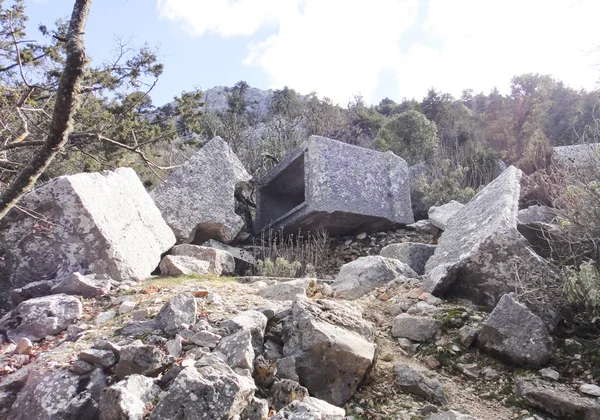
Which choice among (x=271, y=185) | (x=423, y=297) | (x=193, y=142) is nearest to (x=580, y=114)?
(x=271, y=185)

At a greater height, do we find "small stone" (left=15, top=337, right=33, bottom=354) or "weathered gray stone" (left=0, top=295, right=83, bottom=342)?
"weathered gray stone" (left=0, top=295, right=83, bottom=342)

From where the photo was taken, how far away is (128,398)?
1.74m

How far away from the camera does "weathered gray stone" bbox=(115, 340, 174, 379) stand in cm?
198

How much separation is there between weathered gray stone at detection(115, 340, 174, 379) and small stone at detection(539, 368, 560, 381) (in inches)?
76.6

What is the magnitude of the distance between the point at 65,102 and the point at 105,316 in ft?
4.57

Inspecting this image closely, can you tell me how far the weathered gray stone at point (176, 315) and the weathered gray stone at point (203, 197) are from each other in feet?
10.8

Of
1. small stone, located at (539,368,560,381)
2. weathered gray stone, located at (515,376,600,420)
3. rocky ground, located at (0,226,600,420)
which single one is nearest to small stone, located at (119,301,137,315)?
rocky ground, located at (0,226,600,420)

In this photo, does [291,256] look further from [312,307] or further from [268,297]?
[312,307]

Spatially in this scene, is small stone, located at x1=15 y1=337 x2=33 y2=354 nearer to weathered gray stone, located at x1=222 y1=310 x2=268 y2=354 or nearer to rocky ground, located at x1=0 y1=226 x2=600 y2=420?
rocky ground, located at x1=0 y1=226 x2=600 y2=420

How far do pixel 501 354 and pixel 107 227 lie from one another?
124 inches

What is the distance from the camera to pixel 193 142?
7891mm

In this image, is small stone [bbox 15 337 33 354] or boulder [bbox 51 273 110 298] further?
boulder [bbox 51 273 110 298]

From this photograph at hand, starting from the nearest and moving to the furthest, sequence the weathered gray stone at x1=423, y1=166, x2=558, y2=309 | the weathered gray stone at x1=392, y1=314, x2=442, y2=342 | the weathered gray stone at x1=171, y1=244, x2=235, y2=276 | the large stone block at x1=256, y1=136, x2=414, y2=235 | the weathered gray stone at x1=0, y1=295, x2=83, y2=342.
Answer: the weathered gray stone at x1=0, y1=295, x2=83, y2=342
the weathered gray stone at x1=392, y1=314, x2=442, y2=342
the weathered gray stone at x1=423, y1=166, x2=558, y2=309
the weathered gray stone at x1=171, y1=244, x2=235, y2=276
the large stone block at x1=256, y1=136, x2=414, y2=235

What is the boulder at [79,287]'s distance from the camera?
334 centimetres
